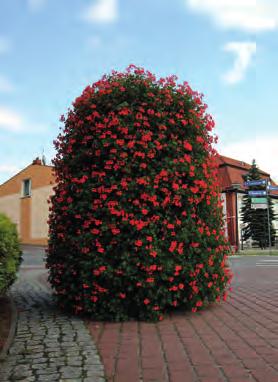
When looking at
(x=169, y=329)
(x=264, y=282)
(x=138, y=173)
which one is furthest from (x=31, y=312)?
(x=264, y=282)

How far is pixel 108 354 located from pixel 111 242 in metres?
1.54

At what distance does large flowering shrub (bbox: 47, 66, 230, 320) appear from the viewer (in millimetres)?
5090

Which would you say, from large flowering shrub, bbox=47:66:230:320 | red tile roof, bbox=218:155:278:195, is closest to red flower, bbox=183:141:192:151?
large flowering shrub, bbox=47:66:230:320

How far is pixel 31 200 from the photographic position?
125 feet

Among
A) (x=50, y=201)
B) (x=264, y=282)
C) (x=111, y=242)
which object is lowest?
(x=264, y=282)

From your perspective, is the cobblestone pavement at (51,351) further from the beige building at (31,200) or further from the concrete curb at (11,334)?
the beige building at (31,200)

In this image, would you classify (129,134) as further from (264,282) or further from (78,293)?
(264,282)

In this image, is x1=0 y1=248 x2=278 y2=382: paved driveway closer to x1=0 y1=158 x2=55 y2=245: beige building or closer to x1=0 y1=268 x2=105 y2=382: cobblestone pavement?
x1=0 y1=268 x2=105 y2=382: cobblestone pavement

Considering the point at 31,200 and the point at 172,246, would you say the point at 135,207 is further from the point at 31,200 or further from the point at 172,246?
the point at 31,200

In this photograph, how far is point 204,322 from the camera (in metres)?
5.18

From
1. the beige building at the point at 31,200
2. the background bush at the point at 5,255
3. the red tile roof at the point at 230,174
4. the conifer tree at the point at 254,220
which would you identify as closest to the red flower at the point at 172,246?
the background bush at the point at 5,255

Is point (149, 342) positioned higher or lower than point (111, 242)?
lower

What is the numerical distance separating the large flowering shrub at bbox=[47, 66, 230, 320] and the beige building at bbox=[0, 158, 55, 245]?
97.5 ft

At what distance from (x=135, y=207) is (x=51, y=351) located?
1991mm
